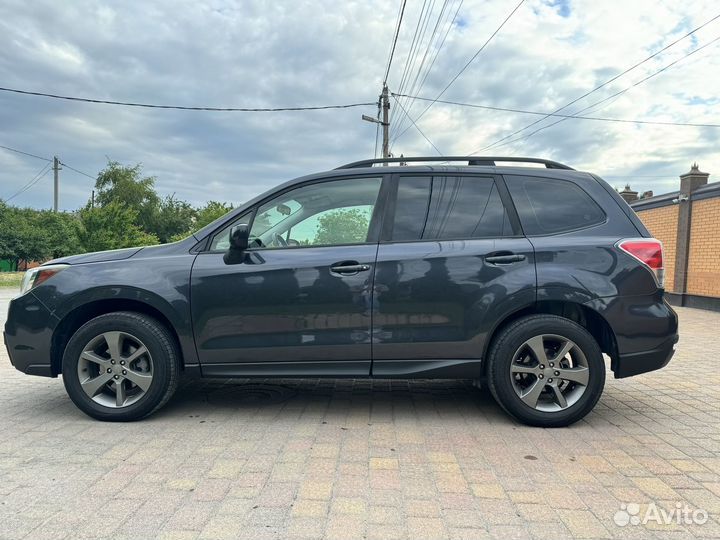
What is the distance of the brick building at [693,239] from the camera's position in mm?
11477

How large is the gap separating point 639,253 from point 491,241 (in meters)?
1.03

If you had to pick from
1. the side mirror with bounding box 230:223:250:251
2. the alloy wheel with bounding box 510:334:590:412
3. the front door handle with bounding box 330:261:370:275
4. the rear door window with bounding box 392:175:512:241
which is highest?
the rear door window with bounding box 392:175:512:241

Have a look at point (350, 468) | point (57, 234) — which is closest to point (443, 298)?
point (350, 468)

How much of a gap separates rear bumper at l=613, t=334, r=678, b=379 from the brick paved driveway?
17.5 inches

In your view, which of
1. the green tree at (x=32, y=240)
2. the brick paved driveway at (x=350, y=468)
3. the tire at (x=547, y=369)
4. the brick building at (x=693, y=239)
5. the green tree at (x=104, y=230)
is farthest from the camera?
the green tree at (x=32, y=240)

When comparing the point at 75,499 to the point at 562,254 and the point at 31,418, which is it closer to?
the point at 31,418

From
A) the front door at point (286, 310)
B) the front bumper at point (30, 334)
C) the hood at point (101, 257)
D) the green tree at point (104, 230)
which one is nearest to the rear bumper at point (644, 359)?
the front door at point (286, 310)

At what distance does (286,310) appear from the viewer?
134 inches

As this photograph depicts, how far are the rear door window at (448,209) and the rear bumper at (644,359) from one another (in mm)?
1210

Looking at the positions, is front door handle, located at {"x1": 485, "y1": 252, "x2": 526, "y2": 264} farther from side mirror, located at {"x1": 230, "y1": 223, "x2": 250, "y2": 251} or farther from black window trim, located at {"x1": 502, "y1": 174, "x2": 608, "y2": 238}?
side mirror, located at {"x1": 230, "y1": 223, "x2": 250, "y2": 251}

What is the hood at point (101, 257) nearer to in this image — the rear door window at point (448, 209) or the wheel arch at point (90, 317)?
the wheel arch at point (90, 317)

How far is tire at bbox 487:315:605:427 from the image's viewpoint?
3348mm

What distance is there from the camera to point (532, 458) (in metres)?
2.91

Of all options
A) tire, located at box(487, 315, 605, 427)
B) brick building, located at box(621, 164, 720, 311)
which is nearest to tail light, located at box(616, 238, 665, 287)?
tire, located at box(487, 315, 605, 427)
